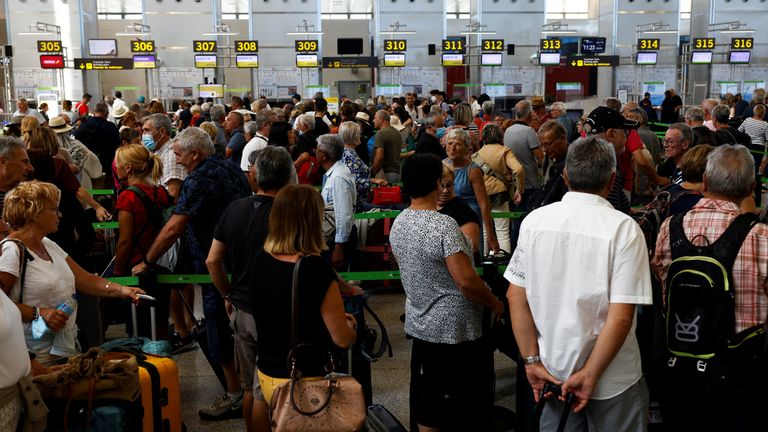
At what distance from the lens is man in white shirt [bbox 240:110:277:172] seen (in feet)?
27.8

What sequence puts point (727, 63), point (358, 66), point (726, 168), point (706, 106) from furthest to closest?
1. point (727, 63)
2. point (358, 66)
3. point (706, 106)
4. point (726, 168)

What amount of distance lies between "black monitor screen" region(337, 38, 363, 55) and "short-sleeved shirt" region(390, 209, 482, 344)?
23.9 metres

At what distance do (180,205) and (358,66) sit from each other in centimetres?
2226

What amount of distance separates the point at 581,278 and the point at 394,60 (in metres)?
24.8

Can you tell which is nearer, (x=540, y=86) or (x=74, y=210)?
(x=74, y=210)

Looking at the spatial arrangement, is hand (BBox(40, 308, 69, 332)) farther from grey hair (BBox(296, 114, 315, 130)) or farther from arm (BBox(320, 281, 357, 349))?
grey hair (BBox(296, 114, 315, 130))

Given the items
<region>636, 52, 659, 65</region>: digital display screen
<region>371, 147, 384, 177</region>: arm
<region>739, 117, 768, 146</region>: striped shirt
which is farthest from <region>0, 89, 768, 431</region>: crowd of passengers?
<region>636, 52, 659, 65</region>: digital display screen

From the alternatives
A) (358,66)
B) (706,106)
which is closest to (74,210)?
(706,106)

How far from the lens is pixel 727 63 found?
28.7 meters

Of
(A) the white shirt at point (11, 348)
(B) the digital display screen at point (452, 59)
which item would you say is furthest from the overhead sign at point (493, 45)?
(A) the white shirt at point (11, 348)

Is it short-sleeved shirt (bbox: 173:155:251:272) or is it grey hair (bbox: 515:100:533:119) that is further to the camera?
grey hair (bbox: 515:100:533:119)

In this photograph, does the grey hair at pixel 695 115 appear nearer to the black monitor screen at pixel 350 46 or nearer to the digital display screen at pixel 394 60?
the digital display screen at pixel 394 60

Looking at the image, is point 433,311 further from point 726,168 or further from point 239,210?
point 726,168

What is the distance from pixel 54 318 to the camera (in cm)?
385
